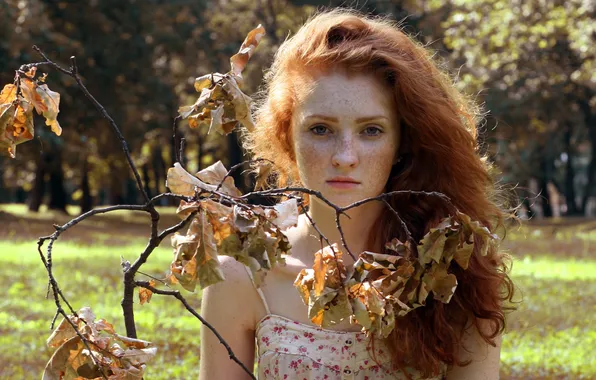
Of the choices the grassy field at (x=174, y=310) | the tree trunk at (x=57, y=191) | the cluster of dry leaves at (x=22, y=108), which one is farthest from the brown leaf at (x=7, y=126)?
the tree trunk at (x=57, y=191)

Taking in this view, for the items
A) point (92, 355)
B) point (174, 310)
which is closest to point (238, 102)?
point (92, 355)

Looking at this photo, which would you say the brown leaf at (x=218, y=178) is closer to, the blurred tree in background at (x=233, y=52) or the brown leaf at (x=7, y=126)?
the brown leaf at (x=7, y=126)

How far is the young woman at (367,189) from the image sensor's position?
2568mm

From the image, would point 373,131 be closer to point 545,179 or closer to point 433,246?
point 433,246

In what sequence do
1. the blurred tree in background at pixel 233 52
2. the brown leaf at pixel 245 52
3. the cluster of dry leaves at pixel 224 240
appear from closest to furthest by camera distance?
1. the cluster of dry leaves at pixel 224 240
2. the brown leaf at pixel 245 52
3. the blurred tree in background at pixel 233 52

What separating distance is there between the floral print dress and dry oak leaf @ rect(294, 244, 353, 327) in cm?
108

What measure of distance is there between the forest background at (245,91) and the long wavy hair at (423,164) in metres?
2.81

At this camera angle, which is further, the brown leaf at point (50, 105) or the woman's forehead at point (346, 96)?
the woman's forehead at point (346, 96)

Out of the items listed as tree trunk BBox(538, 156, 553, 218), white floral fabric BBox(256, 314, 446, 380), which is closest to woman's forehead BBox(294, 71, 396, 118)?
white floral fabric BBox(256, 314, 446, 380)

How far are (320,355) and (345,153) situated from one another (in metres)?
0.65

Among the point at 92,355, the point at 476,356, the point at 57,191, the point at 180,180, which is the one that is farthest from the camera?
the point at 57,191

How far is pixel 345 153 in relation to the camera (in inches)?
97.7

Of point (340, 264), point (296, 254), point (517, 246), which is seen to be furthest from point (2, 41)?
point (340, 264)

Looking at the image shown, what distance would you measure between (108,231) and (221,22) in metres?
9.66
